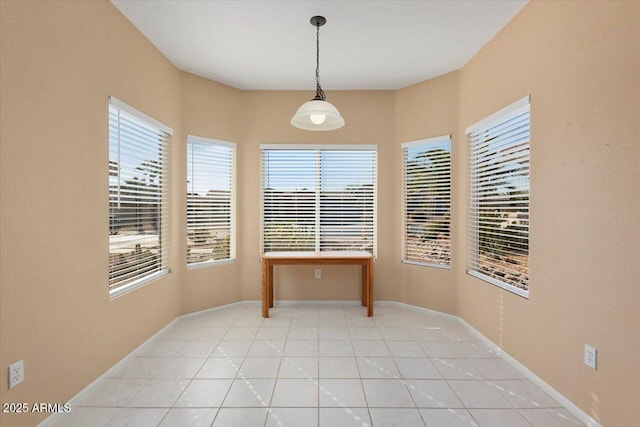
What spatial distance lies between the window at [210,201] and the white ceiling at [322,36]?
952mm

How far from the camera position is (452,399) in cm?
222

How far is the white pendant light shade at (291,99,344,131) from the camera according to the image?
8.04ft

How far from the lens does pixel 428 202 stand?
403 centimetres

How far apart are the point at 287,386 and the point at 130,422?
1050mm
